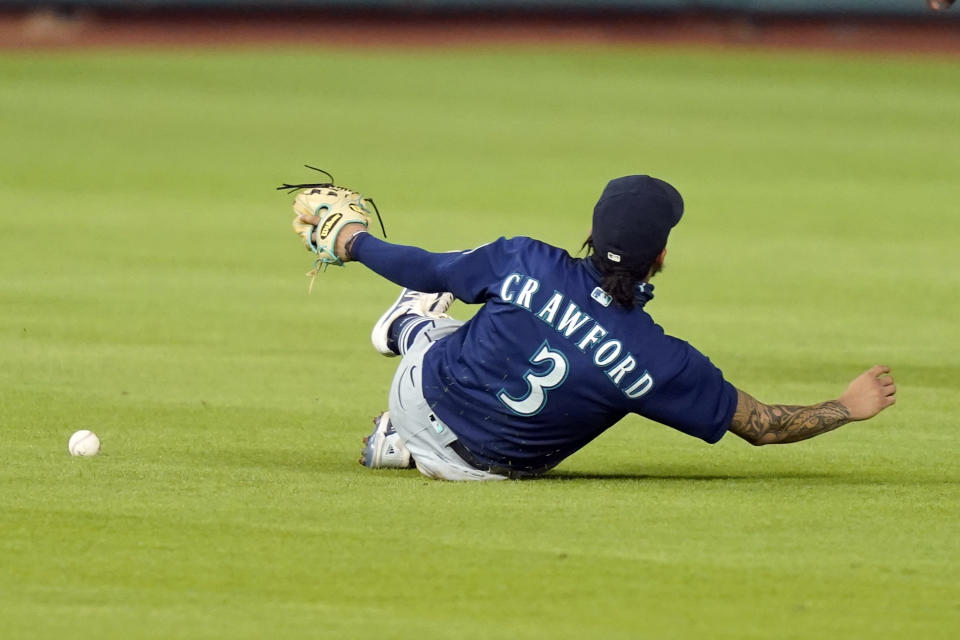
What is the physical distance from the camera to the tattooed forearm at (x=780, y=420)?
291 inches

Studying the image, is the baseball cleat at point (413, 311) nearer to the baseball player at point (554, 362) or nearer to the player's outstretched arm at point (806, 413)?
the baseball player at point (554, 362)

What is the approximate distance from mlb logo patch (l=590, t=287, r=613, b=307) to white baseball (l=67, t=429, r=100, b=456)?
7.50ft

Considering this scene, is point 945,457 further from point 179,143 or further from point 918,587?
point 179,143

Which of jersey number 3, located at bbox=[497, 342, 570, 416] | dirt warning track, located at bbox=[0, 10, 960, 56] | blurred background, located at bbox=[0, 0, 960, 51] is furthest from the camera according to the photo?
dirt warning track, located at bbox=[0, 10, 960, 56]

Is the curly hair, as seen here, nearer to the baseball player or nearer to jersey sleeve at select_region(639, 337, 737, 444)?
the baseball player

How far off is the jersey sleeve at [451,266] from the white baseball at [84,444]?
4.69 feet

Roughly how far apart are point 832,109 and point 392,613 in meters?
29.0

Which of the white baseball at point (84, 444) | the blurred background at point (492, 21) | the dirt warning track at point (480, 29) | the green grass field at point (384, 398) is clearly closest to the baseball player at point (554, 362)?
the green grass field at point (384, 398)

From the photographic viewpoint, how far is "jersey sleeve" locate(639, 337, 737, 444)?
716 centimetres

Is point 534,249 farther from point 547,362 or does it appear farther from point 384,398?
point 384,398

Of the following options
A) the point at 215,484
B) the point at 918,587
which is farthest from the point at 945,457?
the point at 215,484

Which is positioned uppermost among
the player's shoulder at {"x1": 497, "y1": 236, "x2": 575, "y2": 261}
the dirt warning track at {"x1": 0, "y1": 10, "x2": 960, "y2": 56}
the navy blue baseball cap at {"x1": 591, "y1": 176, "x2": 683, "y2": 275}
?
the navy blue baseball cap at {"x1": 591, "y1": 176, "x2": 683, "y2": 275}

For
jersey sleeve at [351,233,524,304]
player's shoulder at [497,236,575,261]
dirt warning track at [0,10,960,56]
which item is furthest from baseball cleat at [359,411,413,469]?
dirt warning track at [0,10,960,56]

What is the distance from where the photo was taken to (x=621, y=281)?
711 cm
